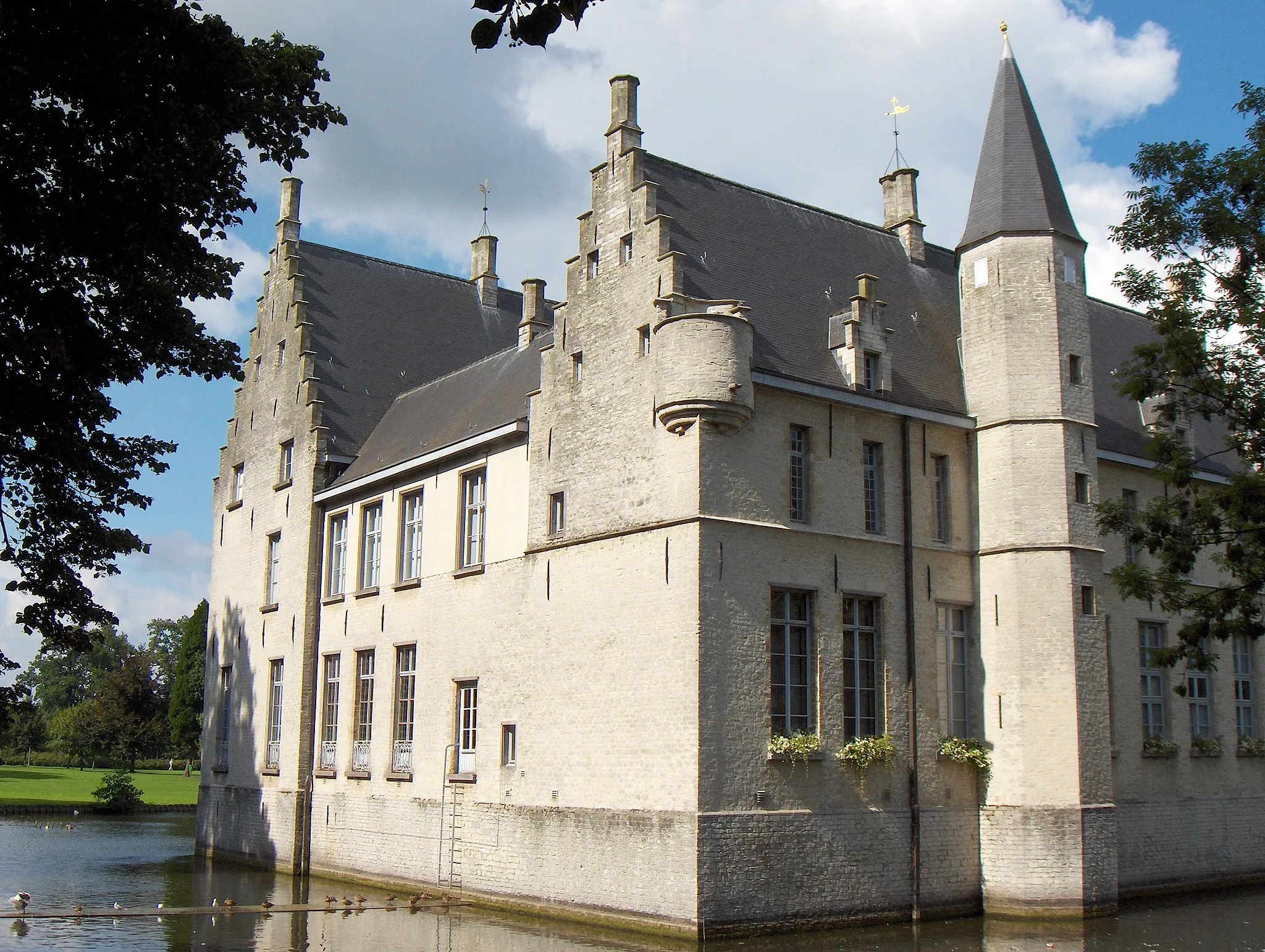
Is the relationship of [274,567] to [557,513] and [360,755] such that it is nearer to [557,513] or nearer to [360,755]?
[360,755]

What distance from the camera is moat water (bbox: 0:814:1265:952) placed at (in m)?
16.2

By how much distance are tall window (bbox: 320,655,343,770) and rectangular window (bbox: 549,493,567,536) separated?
745 cm

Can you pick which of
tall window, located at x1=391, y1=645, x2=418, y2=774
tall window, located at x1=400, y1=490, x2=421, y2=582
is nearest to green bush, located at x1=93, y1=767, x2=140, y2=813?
tall window, located at x1=391, y1=645, x2=418, y2=774

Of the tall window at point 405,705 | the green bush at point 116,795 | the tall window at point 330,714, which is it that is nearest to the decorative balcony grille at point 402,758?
the tall window at point 405,705

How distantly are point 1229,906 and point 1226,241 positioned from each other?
10.7m

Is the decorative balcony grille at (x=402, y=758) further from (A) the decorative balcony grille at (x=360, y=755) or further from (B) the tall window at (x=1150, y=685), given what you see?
(B) the tall window at (x=1150, y=685)

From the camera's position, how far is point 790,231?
73.5 feet

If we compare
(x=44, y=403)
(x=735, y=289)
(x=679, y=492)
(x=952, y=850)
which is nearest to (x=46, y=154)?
(x=44, y=403)

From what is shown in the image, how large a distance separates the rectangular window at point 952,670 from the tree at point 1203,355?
11.7 feet

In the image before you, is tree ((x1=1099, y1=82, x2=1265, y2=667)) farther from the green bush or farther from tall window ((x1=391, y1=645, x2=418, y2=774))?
the green bush

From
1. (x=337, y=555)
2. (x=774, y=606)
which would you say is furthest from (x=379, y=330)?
(x=774, y=606)

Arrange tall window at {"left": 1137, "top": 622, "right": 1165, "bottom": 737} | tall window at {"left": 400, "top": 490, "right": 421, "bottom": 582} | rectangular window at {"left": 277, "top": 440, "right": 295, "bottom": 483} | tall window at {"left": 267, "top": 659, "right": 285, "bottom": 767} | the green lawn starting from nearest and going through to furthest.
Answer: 1. tall window at {"left": 1137, "top": 622, "right": 1165, "bottom": 737}
2. tall window at {"left": 400, "top": 490, "right": 421, "bottom": 582}
3. tall window at {"left": 267, "top": 659, "right": 285, "bottom": 767}
4. rectangular window at {"left": 277, "top": 440, "right": 295, "bottom": 483}
5. the green lawn

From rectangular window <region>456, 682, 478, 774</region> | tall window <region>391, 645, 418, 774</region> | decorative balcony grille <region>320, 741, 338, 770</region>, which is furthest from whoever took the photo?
decorative balcony grille <region>320, 741, 338, 770</region>

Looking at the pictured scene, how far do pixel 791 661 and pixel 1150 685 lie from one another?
8.62 m
